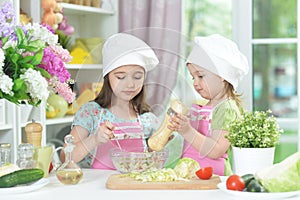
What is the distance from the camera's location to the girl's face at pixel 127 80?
2.12 m

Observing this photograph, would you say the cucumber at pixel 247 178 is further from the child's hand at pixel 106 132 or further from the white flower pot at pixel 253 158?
the child's hand at pixel 106 132

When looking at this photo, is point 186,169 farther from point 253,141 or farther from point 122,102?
point 122,102

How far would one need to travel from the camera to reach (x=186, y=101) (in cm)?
215

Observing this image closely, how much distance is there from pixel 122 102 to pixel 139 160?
21 cm

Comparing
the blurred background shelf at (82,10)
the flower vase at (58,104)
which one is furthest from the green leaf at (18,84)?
the blurred background shelf at (82,10)

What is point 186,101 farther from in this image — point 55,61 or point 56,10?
point 56,10

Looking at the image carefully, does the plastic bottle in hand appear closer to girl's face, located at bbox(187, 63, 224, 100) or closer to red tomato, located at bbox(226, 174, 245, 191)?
girl's face, located at bbox(187, 63, 224, 100)

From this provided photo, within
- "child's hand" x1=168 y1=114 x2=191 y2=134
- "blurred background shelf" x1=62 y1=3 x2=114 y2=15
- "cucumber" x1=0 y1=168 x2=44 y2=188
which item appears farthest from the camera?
"blurred background shelf" x1=62 y1=3 x2=114 y2=15

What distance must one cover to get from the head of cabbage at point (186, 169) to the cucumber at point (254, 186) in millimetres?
262

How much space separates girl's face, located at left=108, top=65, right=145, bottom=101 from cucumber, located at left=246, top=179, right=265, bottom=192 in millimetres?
535

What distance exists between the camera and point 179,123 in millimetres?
2115

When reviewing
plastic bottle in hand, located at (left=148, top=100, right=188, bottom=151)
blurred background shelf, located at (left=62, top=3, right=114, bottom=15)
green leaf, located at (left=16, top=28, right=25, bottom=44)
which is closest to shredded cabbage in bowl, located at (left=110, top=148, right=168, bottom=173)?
plastic bottle in hand, located at (left=148, top=100, right=188, bottom=151)

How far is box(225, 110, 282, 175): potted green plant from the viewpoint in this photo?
2.01 metres

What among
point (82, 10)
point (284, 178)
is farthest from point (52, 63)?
point (82, 10)
